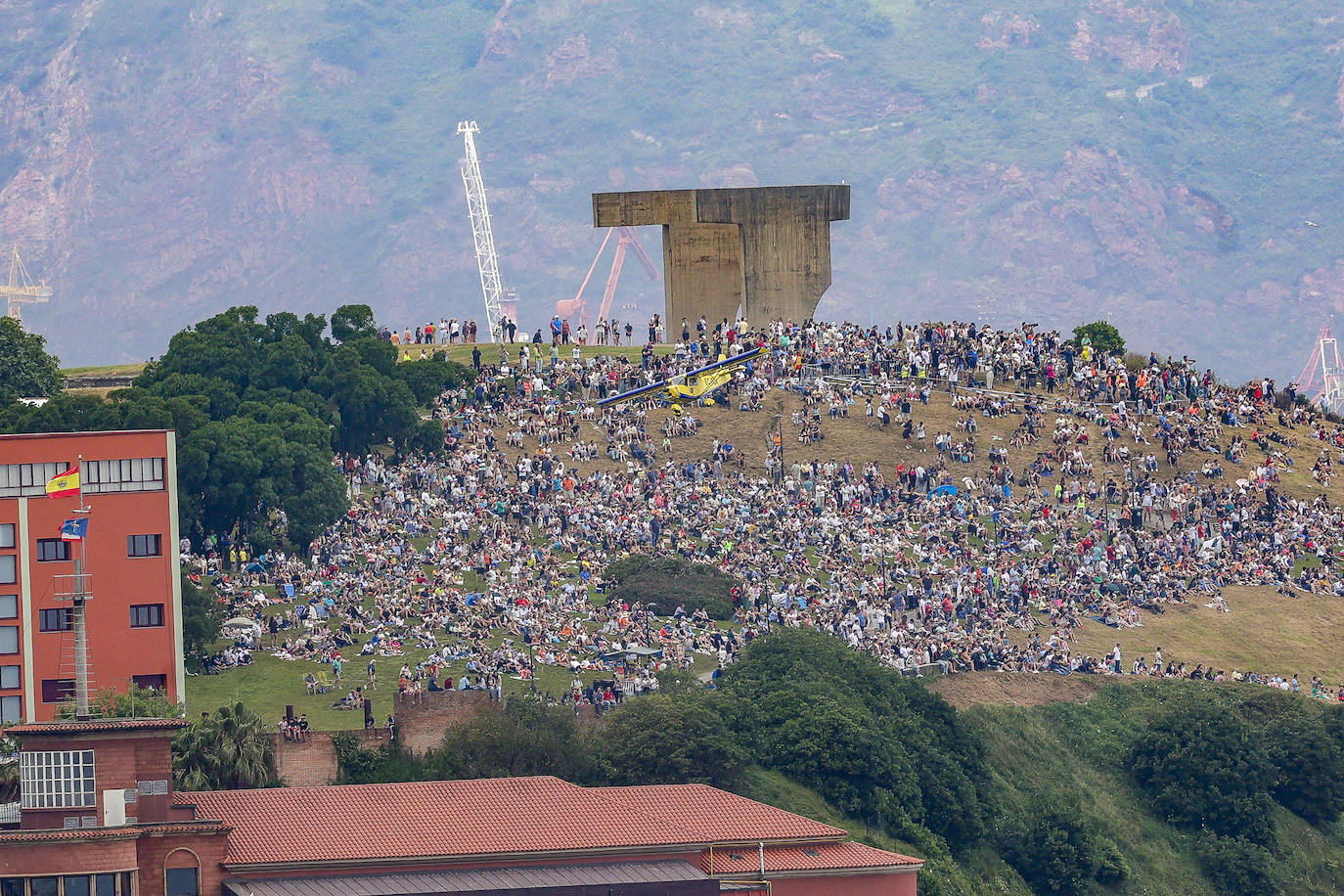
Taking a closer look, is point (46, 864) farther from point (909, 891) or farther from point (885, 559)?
point (885, 559)

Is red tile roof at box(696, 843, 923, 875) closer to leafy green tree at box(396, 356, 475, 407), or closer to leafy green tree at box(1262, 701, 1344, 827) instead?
leafy green tree at box(1262, 701, 1344, 827)

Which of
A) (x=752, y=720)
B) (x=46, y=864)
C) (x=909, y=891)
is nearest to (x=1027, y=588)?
(x=752, y=720)

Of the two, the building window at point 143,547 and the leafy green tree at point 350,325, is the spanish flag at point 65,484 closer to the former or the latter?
the building window at point 143,547

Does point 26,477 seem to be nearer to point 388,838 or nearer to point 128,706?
point 128,706

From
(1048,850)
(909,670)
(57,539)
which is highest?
(57,539)

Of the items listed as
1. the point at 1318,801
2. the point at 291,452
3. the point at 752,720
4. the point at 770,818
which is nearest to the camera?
the point at 770,818
